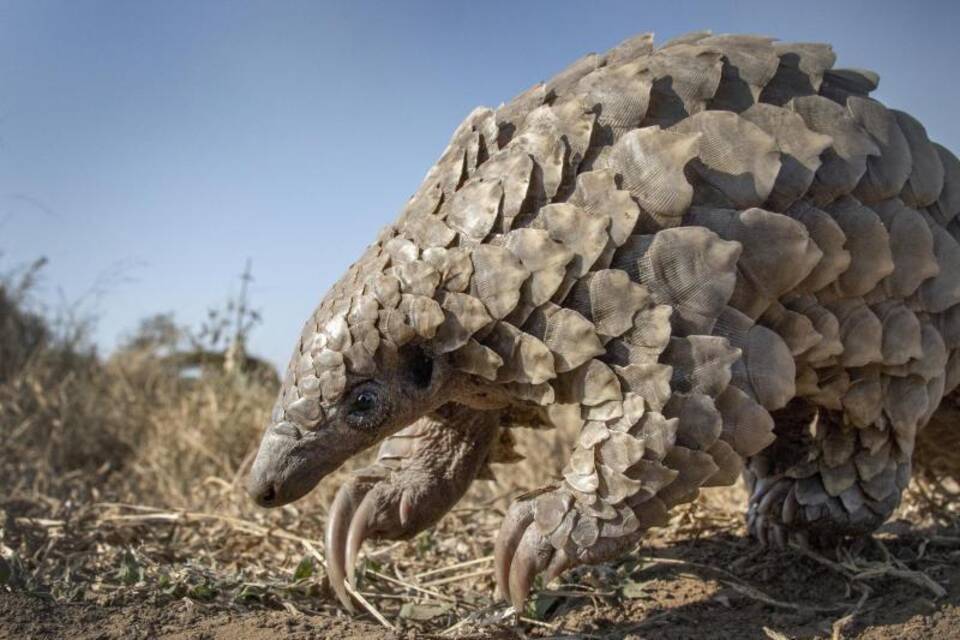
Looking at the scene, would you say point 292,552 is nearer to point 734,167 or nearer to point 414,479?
point 414,479

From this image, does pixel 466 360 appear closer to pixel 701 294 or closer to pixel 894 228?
pixel 701 294

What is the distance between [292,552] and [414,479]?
0.92 meters

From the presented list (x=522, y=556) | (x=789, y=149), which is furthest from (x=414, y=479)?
(x=789, y=149)

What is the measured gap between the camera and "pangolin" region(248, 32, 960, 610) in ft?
7.84

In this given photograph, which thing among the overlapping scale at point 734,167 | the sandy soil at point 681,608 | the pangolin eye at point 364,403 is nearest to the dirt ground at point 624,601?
the sandy soil at point 681,608

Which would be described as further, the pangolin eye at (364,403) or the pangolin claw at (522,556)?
the pangolin eye at (364,403)

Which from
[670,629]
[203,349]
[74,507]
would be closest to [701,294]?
[670,629]

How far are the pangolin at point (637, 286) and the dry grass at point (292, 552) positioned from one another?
1.37 feet

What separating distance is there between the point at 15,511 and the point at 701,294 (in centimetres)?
322

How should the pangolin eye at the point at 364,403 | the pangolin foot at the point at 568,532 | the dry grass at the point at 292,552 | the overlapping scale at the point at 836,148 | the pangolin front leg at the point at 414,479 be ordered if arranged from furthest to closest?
1. the pangolin front leg at the point at 414,479
2. the dry grass at the point at 292,552
3. the overlapping scale at the point at 836,148
4. the pangolin eye at the point at 364,403
5. the pangolin foot at the point at 568,532

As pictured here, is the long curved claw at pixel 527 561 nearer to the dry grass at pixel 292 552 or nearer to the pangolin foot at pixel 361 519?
the dry grass at pixel 292 552

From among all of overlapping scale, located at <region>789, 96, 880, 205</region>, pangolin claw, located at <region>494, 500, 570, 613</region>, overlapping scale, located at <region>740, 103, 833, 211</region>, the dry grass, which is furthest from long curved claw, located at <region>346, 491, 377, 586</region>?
overlapping scale, located at <region>789, 96, 880, 205</region>

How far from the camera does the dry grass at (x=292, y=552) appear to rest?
2.89 m

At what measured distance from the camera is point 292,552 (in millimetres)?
3799
